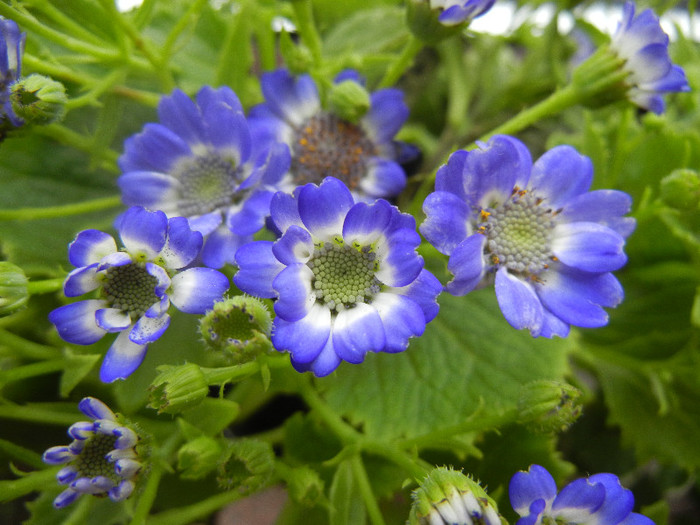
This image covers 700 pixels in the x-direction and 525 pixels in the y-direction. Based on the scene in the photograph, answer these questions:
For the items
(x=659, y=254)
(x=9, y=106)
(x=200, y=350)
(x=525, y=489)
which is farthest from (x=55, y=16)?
(x=659, y=254)

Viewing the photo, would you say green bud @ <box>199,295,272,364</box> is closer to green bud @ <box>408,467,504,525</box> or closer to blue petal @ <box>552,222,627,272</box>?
green bud @ <box>408,467,504,525</box>

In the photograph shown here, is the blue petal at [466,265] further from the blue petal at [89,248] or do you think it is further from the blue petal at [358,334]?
the blue petal at [89,248]

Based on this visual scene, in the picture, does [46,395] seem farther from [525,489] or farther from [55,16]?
[525,489]

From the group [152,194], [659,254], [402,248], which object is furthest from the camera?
[659,254]

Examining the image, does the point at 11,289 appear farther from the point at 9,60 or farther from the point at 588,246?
the point at 588,246

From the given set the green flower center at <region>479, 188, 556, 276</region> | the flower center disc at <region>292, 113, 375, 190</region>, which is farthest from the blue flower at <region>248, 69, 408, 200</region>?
the green flower center at <region>479, 188, 556, 276</region>

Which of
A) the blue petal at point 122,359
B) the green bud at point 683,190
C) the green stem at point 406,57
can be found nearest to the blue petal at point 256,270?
the blue petal at point 122,359

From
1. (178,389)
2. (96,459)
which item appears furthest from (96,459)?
(178,389)
